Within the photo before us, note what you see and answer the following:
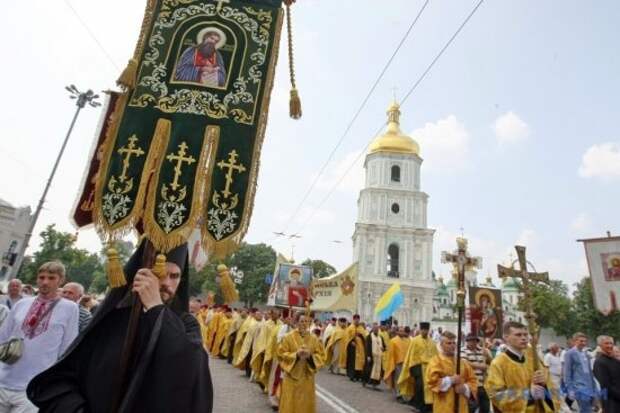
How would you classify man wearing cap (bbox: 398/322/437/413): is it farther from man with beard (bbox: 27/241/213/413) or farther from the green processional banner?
man with beard (bbox: 27/241/213/413)

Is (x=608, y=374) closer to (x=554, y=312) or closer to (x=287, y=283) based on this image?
(x=287, y=283)

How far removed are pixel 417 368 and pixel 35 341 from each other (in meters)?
8.02

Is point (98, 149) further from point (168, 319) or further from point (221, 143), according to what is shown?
point (168, 319)

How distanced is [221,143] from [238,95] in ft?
1.37

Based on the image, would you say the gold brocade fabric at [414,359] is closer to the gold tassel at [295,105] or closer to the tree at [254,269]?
the gold tassel at [295,105]

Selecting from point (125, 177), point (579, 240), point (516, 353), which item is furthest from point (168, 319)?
point (579, 240)

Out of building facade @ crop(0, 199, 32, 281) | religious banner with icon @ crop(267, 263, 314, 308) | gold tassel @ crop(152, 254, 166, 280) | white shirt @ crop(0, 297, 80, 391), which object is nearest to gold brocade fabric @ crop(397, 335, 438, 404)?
religious banner with icon @ crop(267, 263, 314, 308)

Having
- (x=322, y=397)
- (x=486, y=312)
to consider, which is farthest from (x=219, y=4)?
(x=486, y=312)

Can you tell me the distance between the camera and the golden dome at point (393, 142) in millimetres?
44438

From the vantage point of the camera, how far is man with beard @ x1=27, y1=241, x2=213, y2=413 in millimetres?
1924

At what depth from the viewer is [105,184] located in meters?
2.49

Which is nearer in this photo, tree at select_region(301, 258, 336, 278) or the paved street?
the paved street

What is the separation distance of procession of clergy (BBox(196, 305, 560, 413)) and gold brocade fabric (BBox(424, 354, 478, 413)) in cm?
1

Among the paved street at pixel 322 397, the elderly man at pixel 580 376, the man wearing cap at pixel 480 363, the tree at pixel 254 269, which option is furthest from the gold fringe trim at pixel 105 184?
the tree at pixel 254 269
